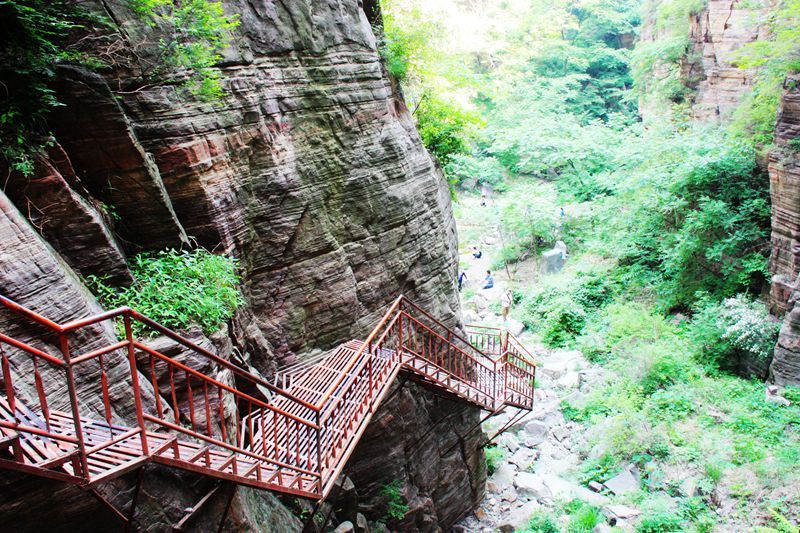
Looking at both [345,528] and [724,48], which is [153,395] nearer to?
[345,528]

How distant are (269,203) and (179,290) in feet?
7.05

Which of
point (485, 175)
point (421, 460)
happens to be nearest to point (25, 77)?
point (421, 460)

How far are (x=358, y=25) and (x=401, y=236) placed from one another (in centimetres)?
389

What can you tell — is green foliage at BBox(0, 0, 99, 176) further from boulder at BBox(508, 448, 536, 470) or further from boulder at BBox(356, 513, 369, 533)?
boulder at BBox(508, 448, 536, 470)

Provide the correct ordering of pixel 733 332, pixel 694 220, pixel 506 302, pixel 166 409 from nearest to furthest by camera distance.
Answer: pixel 166 409
pixel 733 332
pixel 694 220
pixel 506 302

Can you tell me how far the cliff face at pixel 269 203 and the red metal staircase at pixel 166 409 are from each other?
253mm

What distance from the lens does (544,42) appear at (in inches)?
1319

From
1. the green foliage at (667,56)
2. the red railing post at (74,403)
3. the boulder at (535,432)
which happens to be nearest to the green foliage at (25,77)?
the red railing post at (74,403)

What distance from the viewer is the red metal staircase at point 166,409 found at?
10.1ft

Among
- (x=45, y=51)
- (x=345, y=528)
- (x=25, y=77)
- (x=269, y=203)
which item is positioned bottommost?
(x=345, y=528)

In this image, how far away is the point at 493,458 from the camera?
1209cm

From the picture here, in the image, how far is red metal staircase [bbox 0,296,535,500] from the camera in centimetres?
308

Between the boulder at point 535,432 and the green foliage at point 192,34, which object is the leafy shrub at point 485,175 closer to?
the boulder at point 535,432

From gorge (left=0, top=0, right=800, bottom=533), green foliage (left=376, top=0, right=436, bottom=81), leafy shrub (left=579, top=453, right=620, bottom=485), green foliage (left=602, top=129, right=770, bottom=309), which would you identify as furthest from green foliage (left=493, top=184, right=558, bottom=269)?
leafy shrub (left=579, top=453, right=620, bottom=485)
